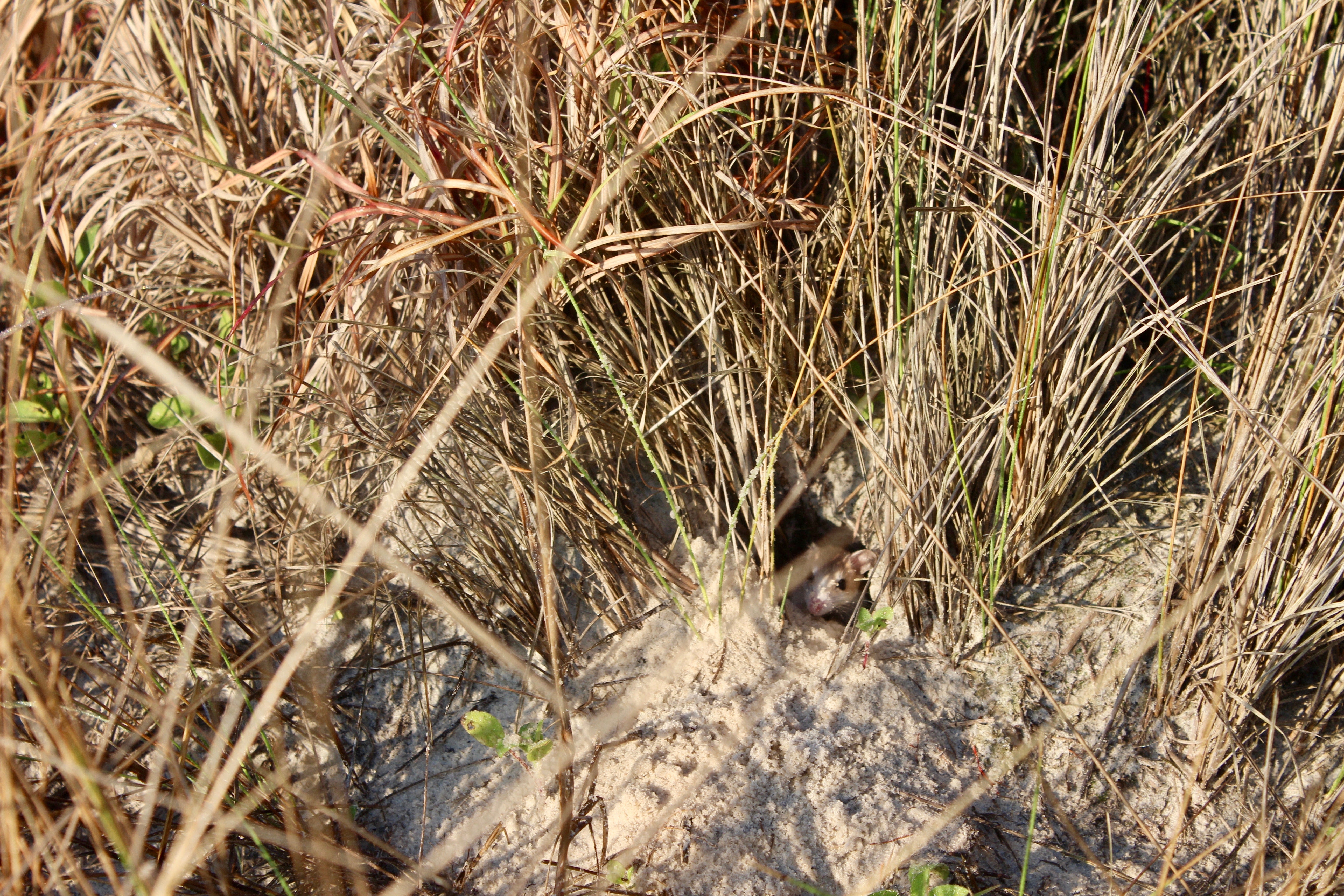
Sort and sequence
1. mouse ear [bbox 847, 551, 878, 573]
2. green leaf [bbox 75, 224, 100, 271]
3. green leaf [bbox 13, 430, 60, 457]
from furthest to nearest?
green leaf [bbox 75, 224, 100, 271] → green leaf [bbox 13, 430, 60, 457] → mouse ear [bbox 847, 551, 878, 573]

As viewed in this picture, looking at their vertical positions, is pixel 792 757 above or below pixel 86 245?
below

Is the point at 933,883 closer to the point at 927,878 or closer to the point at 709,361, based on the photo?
the point at 927,878

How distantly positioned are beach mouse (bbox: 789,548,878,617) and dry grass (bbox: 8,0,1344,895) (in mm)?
122

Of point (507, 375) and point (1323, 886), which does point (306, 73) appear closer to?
point (507, 375)

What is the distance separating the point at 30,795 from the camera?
1066mm

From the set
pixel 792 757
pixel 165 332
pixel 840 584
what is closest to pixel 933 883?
pixel 792 757

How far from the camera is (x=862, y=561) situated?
173 centimetres

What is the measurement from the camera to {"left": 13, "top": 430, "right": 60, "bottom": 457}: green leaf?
182 centimetres

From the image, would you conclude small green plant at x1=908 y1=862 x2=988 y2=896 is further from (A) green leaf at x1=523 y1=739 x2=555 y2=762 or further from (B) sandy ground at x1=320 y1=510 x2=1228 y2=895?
(A) green leaf at x1=523 y1=739 x2=555 y2=762

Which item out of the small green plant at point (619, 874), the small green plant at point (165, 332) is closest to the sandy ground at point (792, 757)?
the small green plant at point (619, 874)

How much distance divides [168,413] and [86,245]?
53 cm

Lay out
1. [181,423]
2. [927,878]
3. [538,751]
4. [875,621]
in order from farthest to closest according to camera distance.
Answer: [181,423] → [875,621] → [538,751] → [927,878]

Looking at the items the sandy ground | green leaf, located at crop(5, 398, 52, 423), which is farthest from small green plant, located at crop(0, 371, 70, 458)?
the sandy ground

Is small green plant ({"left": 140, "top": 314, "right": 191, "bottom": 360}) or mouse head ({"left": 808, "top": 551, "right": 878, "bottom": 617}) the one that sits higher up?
small green plant ({"left": 140, "top": 314, "right": 191, "bottom": 360})
